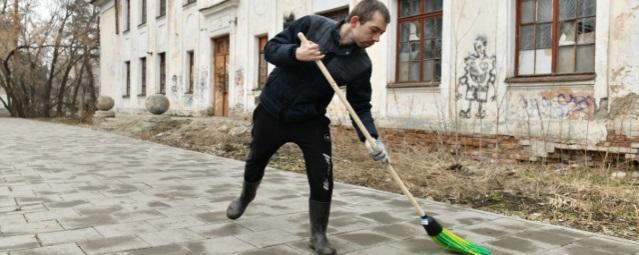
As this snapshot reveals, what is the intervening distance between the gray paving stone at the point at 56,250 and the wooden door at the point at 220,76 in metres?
13.8

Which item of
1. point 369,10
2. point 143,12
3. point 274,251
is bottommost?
point 274,251

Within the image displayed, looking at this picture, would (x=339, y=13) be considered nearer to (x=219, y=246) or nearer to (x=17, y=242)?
(x=219, y=246)

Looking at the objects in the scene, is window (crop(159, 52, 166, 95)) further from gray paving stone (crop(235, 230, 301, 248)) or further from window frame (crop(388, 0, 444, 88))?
gray paving stone (crop(235, 230, 301, 248))

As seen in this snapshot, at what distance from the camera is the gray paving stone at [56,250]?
3506 millimetres

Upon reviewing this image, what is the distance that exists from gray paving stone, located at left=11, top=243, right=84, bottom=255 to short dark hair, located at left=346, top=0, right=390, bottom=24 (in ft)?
7.48

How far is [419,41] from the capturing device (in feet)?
34.7

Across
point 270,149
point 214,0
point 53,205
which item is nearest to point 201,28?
point 214,0

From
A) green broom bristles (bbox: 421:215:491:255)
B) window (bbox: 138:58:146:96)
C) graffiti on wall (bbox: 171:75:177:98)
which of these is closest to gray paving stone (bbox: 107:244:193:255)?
green broom bristles (bbox: 421:215:491:255)

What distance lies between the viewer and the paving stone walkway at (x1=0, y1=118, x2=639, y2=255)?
12.5 ft

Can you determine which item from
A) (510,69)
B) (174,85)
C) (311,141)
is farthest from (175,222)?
(174,85)

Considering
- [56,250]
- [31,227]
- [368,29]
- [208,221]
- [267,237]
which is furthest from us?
[208,221]

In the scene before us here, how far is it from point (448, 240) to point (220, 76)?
14837 mm

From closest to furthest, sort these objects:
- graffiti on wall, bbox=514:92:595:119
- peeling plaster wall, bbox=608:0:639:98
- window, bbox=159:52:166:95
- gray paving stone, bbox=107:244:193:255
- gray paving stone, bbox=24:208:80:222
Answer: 1. gray paving stone, bbox=107:244:193:255
2. gray paving stone, bbox=24:208:80:222
3. peeling plaster wall, bbox=608:0:639:98
4. graffiti on wall, bbox=514:92:595:119
5. window, bbox=159:52:166:95

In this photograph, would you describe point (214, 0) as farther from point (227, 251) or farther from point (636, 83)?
point (227, 251)
